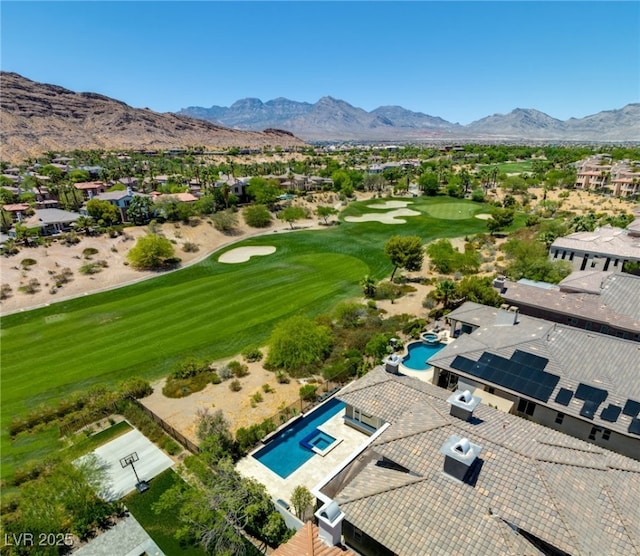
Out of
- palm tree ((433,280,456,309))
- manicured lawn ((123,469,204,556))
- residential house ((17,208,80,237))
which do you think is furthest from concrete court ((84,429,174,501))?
residential house ((17,208,80,237))

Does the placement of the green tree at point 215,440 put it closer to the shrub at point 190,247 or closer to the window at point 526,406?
the window at point 526,406

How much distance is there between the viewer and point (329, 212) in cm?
8762

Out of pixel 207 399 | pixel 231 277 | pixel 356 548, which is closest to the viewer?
pixel 356 548

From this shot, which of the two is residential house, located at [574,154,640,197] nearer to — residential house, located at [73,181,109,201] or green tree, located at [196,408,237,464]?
green tree, located at [196,408,237,464]

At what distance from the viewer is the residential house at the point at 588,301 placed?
30.8 m

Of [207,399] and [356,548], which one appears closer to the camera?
[356,548]

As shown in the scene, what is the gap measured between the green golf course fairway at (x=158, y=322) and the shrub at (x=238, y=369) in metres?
3.35

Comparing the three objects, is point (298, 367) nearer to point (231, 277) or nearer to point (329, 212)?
point (231, 277)

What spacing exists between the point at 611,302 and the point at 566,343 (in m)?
13.8

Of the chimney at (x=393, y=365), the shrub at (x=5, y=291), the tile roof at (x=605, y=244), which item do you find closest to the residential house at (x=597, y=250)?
the tile roof at (x=605, y=244)

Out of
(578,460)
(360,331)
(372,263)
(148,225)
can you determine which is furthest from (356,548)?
(148,225)

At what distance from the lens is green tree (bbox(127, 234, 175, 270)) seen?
56094mm

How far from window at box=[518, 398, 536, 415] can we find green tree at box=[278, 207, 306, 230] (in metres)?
68.3

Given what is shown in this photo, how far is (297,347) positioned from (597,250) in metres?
41.8
